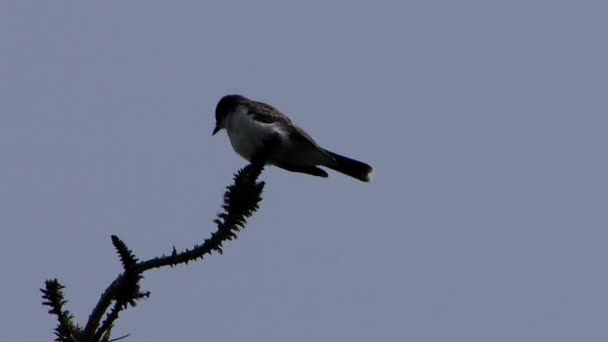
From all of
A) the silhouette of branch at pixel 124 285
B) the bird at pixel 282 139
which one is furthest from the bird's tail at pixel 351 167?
the silhouette of branch at pixel 124 285

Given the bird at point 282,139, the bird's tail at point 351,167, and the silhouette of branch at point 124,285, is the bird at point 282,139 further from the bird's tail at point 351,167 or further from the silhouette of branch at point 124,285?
the silhouette of branch at point 124,285

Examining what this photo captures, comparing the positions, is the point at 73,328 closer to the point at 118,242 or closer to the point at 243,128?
the point at 118,242

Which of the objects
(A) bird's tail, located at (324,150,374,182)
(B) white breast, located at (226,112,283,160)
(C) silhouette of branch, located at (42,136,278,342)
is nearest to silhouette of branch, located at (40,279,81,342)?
(C) silhouette of branch, located at (42,136,278,342)

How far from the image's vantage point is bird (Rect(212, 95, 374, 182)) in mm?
7375

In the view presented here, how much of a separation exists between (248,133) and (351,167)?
111 centimetres

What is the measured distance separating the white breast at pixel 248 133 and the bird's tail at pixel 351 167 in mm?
741

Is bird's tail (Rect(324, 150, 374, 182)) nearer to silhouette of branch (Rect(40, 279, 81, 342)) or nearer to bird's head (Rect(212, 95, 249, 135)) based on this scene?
bird's head (Rect(212, 95, 249, 135))

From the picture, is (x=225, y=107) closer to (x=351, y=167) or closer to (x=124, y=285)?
(x=351, y=167)

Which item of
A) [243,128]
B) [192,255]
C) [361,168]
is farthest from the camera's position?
[361,168]

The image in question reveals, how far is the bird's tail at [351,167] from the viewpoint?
7.95m

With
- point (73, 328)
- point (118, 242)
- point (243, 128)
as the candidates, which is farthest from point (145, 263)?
point (243, 128)

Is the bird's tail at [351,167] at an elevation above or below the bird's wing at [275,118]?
below

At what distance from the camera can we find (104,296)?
301 centimetres

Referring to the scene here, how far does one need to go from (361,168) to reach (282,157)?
27.4 inches
